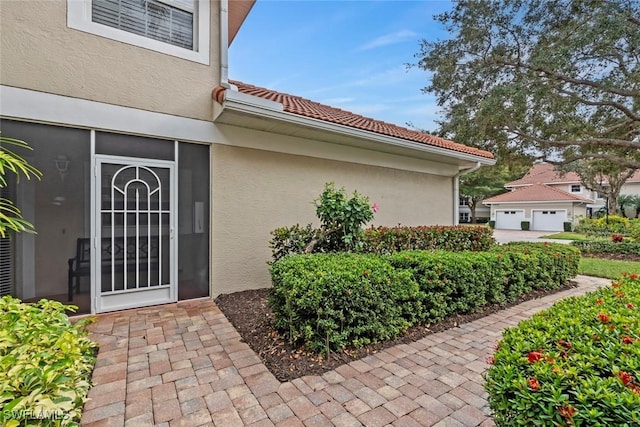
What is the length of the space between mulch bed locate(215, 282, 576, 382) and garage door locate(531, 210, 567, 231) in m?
30.1

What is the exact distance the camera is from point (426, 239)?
267 inches

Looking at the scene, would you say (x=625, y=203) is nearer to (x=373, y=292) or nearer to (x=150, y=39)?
(x=373, y=292)

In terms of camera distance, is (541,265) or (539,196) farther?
(539,196)

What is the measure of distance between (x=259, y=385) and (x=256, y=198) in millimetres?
3862

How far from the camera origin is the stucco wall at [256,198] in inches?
228

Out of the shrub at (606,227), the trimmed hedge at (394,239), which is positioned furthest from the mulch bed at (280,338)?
the shrub at (606,227)

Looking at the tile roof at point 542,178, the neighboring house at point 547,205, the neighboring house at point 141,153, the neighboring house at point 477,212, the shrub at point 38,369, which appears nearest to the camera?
the shrub at point 38,369

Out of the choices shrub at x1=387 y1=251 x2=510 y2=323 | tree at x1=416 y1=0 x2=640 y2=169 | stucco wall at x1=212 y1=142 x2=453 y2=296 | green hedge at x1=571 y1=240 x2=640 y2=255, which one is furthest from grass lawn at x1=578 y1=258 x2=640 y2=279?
stucco wall at x1=212 y1=142 x2=453 y2=296

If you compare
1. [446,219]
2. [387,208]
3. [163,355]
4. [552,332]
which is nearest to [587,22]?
[446,219]

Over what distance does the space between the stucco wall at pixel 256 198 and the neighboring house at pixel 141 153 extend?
0.08ft

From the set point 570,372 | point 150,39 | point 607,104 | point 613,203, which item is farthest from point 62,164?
point 613,203

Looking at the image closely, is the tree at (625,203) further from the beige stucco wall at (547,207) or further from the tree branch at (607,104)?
the tree branch at (607,104)

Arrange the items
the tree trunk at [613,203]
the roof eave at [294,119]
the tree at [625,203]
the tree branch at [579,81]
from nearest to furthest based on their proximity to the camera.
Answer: the roof eave at [294,119], the tree branch at [579,81], the tree trunk at [613,203], the tree at [625,203]

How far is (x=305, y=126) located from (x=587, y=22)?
10469 millimetres
